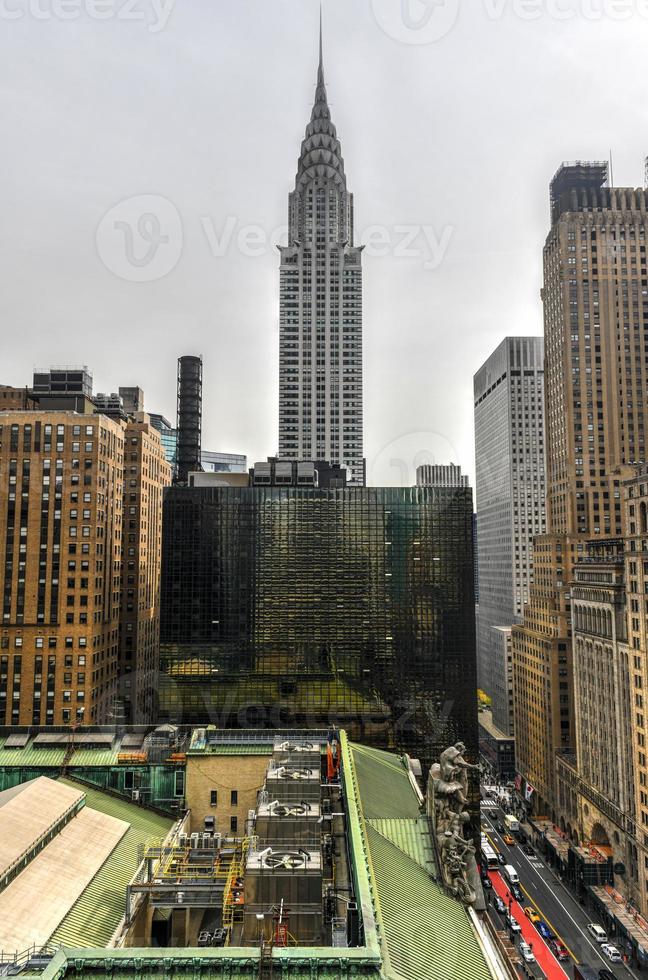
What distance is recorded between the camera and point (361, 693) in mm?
98188

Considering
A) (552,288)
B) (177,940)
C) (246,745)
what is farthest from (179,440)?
(177,940)

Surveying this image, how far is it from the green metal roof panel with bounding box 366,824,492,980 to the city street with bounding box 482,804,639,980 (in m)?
52.8

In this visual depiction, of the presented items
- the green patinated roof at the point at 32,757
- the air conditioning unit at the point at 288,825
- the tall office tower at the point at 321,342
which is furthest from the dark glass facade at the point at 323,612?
the tall office tower at the point at 321,342

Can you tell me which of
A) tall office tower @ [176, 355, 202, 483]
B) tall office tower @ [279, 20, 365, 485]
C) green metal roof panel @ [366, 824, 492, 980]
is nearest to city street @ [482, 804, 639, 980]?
green metal roof panel @ [366, 824, 492, 980]

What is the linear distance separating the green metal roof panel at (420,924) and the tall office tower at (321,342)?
137940mm

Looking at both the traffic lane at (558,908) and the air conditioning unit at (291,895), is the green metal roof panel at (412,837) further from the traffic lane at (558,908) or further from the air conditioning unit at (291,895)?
the traffic lane at (558,908)

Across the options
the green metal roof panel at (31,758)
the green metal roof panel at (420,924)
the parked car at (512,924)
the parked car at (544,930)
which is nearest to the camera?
the green metal roof panel at (420,924)

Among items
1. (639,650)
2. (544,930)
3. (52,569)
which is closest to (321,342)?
(52,569)

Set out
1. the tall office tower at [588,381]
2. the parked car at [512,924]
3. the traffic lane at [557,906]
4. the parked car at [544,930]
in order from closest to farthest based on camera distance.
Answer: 1. the traffic lane at [557,906]
2. the parked car at [512,924]
3. the parked car at [544,930]
4. the tall office tower at [588,381]

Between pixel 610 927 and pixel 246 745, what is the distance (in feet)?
219

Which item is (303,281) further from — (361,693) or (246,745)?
(246,745)

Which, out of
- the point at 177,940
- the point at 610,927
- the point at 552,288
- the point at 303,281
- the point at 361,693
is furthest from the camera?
the point at 303,281

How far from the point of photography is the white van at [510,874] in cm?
9928

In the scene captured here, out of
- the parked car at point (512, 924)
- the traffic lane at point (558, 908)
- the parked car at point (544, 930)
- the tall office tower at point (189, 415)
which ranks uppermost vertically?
the tall office tower at point (189, 415)
